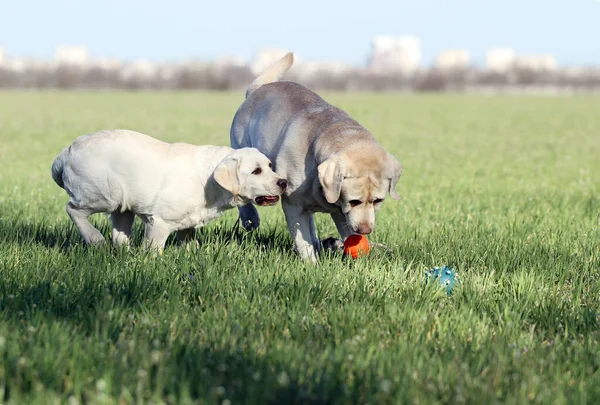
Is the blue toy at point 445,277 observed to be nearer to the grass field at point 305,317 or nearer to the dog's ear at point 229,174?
the grass field at point 305,317

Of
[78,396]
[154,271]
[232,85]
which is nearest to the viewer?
[78,396]

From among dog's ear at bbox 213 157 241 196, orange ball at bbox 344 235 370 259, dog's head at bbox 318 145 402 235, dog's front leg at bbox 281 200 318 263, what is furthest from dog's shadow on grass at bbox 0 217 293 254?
dog's head at bbox 318 145 402 235

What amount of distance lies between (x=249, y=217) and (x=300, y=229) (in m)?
1.29

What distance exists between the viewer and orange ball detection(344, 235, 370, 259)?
5.88 meters

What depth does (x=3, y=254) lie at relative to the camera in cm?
536

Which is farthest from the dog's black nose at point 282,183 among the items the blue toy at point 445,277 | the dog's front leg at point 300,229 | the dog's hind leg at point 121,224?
the dog's hind leg at point 121,224

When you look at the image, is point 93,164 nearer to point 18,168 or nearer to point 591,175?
point 18,168

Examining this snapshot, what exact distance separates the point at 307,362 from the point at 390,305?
3.56ft

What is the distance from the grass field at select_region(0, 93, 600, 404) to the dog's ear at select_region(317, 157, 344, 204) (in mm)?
501

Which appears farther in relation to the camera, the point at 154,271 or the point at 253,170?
the point at 253,170

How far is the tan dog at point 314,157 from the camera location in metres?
5.54

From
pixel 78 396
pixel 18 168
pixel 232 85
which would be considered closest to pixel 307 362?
pixel 78 396

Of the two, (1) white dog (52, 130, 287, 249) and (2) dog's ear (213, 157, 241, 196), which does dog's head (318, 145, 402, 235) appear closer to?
(1) white dog (52, 130, 287, 249)

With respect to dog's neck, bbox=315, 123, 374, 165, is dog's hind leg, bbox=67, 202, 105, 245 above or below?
below
